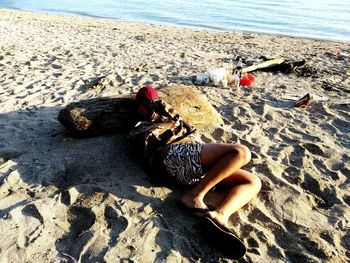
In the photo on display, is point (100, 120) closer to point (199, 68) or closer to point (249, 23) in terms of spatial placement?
point (199, 68)

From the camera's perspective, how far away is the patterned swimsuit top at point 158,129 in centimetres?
378

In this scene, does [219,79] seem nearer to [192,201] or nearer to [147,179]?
[147,179]

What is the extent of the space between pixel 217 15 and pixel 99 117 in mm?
18366

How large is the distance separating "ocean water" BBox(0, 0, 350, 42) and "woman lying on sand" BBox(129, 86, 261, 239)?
46.0 ft

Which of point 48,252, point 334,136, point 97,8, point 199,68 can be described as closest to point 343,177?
point 334,136

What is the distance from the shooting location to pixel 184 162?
350 centimetres

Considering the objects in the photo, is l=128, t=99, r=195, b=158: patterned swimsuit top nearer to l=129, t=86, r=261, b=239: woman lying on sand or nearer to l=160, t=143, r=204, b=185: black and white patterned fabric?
l=129, t=86, r=261, b=239: woman lying on sand

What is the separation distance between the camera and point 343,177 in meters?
4.14

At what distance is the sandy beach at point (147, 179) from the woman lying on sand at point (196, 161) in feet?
0.60

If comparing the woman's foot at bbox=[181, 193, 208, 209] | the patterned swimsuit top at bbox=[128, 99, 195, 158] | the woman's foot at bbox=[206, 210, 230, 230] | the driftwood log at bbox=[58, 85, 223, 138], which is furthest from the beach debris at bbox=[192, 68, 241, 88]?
the woman's foot at bbox=[206, 210, 230, 230]

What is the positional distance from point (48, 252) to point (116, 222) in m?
0.60

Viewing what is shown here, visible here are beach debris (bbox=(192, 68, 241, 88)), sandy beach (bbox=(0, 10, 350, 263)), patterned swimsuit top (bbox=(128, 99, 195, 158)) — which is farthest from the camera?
beach debris (bbox=(192, 68, 241, 88))

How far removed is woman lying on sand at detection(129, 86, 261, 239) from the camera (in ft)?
11.0

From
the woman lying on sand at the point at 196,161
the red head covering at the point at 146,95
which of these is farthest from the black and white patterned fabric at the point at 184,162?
the red head covering at the point at 146,95
